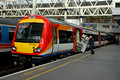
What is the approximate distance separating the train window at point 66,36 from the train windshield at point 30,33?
2.11m

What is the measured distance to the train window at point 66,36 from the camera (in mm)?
11113

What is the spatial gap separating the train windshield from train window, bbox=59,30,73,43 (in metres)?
2.11

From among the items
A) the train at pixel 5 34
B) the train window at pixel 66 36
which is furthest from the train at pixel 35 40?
the train at pixel 5 34

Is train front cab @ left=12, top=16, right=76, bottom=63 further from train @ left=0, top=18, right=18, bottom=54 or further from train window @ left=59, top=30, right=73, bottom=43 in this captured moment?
train @ left=0, top=18, right=18, bottom=54

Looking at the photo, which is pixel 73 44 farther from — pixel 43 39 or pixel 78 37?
pixel 43 39

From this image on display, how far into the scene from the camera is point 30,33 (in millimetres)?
9219

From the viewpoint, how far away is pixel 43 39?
29.3 feet

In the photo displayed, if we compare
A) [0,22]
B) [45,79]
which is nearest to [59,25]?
[0,22]

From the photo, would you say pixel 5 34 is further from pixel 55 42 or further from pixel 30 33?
pixel 55 42

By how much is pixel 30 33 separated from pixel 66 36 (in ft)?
11.4

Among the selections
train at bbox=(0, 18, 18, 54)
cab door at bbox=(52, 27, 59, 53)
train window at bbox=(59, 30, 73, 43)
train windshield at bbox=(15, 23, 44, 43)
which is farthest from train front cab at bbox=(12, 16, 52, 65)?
train at bbox=(0, 18, 18, 54)

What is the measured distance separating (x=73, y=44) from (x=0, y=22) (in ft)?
18.4

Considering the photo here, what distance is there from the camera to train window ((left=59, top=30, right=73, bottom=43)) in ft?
36.5

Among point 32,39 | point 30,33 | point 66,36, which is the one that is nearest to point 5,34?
point 30,33
